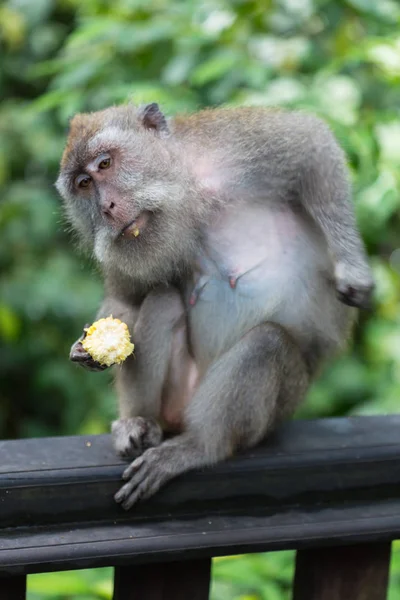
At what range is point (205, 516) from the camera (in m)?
1.85

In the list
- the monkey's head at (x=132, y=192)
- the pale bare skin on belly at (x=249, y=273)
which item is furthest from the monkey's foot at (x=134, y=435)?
the monkey's head at (x=132, y=192)

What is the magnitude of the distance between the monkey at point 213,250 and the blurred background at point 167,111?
29cm

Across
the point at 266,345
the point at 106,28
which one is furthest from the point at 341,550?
the point at 106,28

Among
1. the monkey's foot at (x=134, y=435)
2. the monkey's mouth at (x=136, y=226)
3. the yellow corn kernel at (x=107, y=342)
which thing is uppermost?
the monkey's mouth at (x=136, y=226)

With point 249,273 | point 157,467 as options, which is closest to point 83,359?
point 157,467

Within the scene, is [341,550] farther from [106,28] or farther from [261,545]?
[106,28]

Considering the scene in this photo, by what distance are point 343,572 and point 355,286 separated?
771mm

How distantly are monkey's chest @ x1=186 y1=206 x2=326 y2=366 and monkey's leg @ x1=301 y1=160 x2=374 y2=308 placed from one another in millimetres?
112

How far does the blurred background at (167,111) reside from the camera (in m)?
2.91

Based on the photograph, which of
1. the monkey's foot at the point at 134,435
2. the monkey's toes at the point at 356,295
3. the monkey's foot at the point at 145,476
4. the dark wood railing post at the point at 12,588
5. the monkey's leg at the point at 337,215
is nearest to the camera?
the dark wood railing post at the point at 12,588

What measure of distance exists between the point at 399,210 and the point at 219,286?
1.78 meters

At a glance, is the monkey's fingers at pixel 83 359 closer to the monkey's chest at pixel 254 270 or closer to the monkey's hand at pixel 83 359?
the monkey's hand at pixel 83 359

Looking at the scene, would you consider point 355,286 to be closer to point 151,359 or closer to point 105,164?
point 151,359

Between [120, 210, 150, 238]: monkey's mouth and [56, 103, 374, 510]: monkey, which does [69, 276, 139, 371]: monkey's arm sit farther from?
[120, 210, 150, 238]: monkey's mouth
